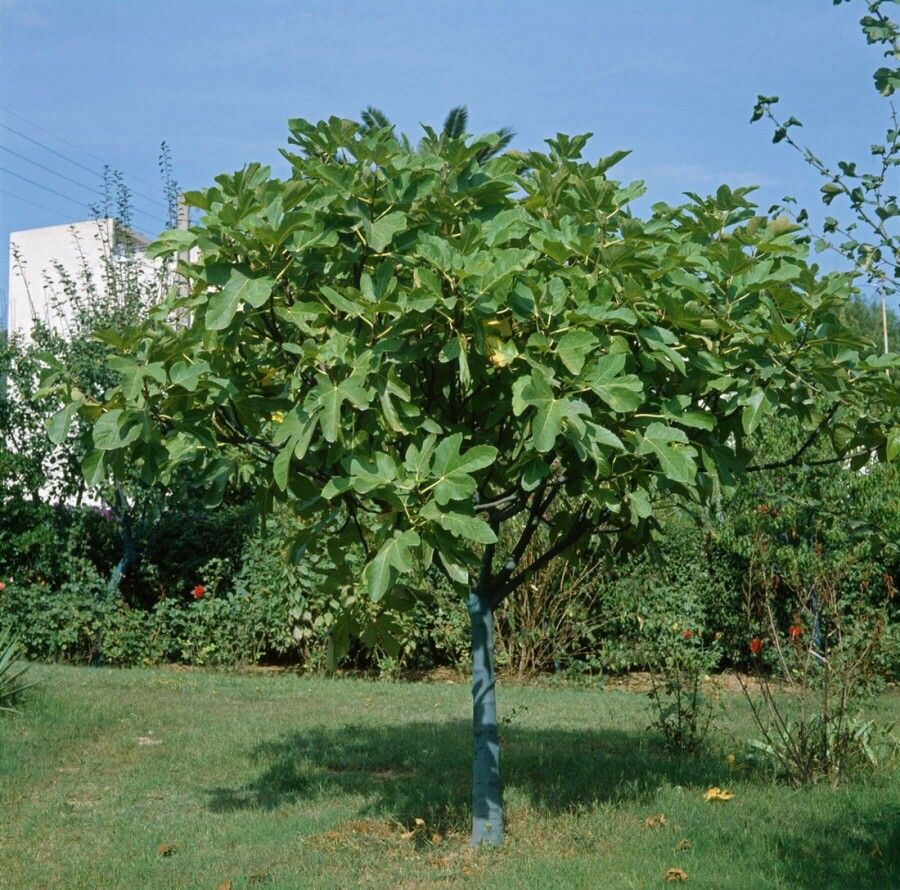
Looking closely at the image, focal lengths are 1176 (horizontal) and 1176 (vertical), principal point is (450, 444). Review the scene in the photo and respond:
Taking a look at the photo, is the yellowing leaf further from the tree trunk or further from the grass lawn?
the grass lawn

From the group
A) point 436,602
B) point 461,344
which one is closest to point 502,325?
point 461,344

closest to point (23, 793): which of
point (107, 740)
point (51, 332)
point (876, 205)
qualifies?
point (107, 740)

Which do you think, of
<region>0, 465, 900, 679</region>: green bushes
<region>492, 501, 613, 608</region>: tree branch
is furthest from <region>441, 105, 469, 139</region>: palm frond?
<region>492, 501, 613, 608</region>: tree branch

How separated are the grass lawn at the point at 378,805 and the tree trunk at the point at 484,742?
0.49ft

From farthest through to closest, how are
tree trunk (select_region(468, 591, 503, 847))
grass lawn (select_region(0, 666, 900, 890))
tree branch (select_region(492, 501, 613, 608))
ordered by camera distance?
tree branch (select_region(492, 501, 613, 608)), tree trunk (select_region(468, 591, 503, 847)), grass lawn (select_region(0, 666, 900, 890))

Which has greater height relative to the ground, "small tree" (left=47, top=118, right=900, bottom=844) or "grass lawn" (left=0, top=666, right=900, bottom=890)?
"small tree" (left=47, top=118, right=900, bottom=844)

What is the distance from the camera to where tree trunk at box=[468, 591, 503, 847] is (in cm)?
552

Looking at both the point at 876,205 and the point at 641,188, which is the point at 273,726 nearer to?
the point at 641,188

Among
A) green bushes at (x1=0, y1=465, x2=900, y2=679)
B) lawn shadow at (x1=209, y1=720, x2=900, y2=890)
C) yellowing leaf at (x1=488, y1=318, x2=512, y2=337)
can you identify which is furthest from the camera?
green bushes at (x1=0, y1=465, x2=900, y2=679)

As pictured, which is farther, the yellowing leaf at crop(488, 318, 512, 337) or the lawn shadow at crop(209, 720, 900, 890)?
the lawn shadow at crop(209, 720, 900, 890)

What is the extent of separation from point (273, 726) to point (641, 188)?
17.2 feet

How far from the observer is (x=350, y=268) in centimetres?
482

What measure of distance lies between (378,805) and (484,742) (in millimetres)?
1033

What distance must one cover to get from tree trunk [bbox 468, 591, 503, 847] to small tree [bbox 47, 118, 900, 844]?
857mm
